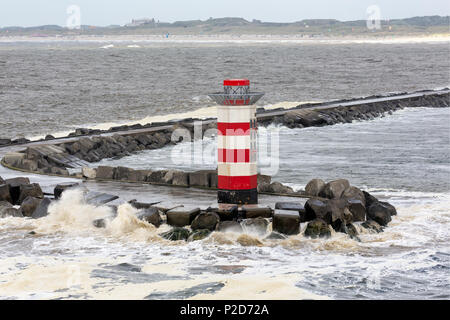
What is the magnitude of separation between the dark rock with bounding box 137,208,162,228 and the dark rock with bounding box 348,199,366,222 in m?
3.04

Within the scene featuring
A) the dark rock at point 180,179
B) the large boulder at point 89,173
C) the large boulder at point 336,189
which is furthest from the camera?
the large boulder at point 89,173

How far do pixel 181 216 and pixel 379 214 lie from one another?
10.5ft

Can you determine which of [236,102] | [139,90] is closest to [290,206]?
A: [236,102]

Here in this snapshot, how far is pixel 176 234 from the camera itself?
11.5 metres

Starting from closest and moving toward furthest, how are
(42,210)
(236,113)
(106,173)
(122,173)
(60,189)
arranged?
(236,113)
(42,210)
(60,189)
(122,173)
(106,173)

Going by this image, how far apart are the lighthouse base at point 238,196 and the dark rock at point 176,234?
36.9 inches

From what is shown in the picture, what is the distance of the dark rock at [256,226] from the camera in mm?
11414

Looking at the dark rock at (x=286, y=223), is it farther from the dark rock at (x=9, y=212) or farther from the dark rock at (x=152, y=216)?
the dark rock at (x=9, y=212)

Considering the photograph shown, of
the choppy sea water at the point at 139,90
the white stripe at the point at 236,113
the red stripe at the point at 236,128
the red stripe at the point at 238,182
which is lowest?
the choppy sea water at the point at 139,90

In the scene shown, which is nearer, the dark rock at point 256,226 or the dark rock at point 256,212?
the dark rock at point 256,226

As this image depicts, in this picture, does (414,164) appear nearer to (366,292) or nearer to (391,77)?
(366,292)

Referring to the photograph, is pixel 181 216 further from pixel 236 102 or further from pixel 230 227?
pixel 236 102

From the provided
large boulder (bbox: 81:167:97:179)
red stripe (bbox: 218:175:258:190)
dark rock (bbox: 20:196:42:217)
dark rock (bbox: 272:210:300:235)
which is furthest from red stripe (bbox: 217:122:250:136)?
large boulder (bbox: 81:167:97:179)

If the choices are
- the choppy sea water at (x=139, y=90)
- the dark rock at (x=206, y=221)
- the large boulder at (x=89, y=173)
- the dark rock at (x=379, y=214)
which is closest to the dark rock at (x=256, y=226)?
the dark rock at (x=206, y=221)
